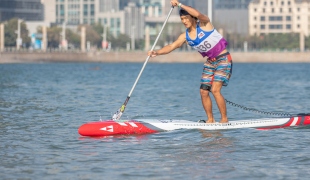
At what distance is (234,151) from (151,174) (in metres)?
2.88

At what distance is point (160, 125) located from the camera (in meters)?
18.7

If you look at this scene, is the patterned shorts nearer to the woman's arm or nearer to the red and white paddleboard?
the woman's arm

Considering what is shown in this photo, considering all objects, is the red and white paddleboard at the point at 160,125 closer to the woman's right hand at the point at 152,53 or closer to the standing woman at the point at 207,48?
the standing woman at the point at 207,48

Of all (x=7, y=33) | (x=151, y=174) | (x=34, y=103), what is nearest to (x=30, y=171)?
(x=151, y=174)

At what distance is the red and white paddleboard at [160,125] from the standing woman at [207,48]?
1.35ft

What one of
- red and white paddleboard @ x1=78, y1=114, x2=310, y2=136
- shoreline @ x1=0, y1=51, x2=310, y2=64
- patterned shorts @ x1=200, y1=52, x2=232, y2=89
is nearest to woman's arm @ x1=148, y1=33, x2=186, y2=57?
patterned shorts @ x1=200, y1=52, x2=232, y2=89

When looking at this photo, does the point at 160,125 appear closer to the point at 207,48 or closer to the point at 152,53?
the point at 152,53

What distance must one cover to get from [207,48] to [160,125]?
193 centimetres

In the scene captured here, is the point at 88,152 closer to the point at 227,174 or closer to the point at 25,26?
the point at 227,174

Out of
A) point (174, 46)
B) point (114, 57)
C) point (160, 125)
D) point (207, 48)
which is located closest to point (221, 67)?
point (207, 48)

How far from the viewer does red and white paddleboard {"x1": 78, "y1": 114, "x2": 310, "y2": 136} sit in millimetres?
18000

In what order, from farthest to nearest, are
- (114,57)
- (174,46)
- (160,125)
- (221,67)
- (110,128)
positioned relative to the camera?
(114,57)
(160,125)
(174,46)
(221,67)
(110,128)

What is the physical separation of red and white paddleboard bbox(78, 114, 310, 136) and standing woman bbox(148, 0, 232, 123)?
1.35ft

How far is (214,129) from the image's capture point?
18.8 metres
